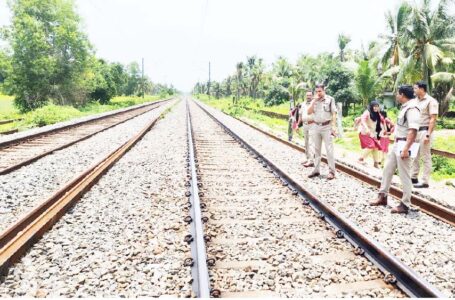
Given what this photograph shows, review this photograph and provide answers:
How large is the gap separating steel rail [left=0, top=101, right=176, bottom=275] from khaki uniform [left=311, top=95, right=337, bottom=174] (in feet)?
14.3

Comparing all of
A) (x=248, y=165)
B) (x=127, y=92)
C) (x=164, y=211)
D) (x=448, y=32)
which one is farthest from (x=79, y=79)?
(x=127, y=92)

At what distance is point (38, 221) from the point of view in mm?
4641

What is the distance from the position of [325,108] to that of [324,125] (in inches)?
13.7

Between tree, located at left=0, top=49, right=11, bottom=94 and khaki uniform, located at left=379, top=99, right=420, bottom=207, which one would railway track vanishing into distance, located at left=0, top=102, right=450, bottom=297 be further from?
tree, located at left=0, top=49, right=11, bottom=94

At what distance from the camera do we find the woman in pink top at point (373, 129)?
914 cm

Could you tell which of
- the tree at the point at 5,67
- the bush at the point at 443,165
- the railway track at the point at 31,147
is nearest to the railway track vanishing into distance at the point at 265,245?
the railway track at the point at 31,147

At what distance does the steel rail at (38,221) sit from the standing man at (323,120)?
4.35 m

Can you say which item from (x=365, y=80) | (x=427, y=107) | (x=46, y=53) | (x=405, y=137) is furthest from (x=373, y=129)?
(x=46, y=53)

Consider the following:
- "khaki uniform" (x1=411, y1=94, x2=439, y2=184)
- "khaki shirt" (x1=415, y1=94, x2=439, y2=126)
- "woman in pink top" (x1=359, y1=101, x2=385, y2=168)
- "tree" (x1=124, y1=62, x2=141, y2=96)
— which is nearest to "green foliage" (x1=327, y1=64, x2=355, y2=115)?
"woman in pink top" (x1=359, y1=101, x2=385, y2=168)

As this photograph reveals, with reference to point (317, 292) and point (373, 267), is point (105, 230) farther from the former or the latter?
point (373, 267)

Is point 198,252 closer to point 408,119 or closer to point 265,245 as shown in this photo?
point 265,245

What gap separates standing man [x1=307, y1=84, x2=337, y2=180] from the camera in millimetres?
7488

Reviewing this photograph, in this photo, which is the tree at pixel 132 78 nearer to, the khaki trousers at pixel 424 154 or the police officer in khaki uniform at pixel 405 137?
the khaki trousers at pixel 424 154

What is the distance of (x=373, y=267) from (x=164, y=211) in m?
2.87
